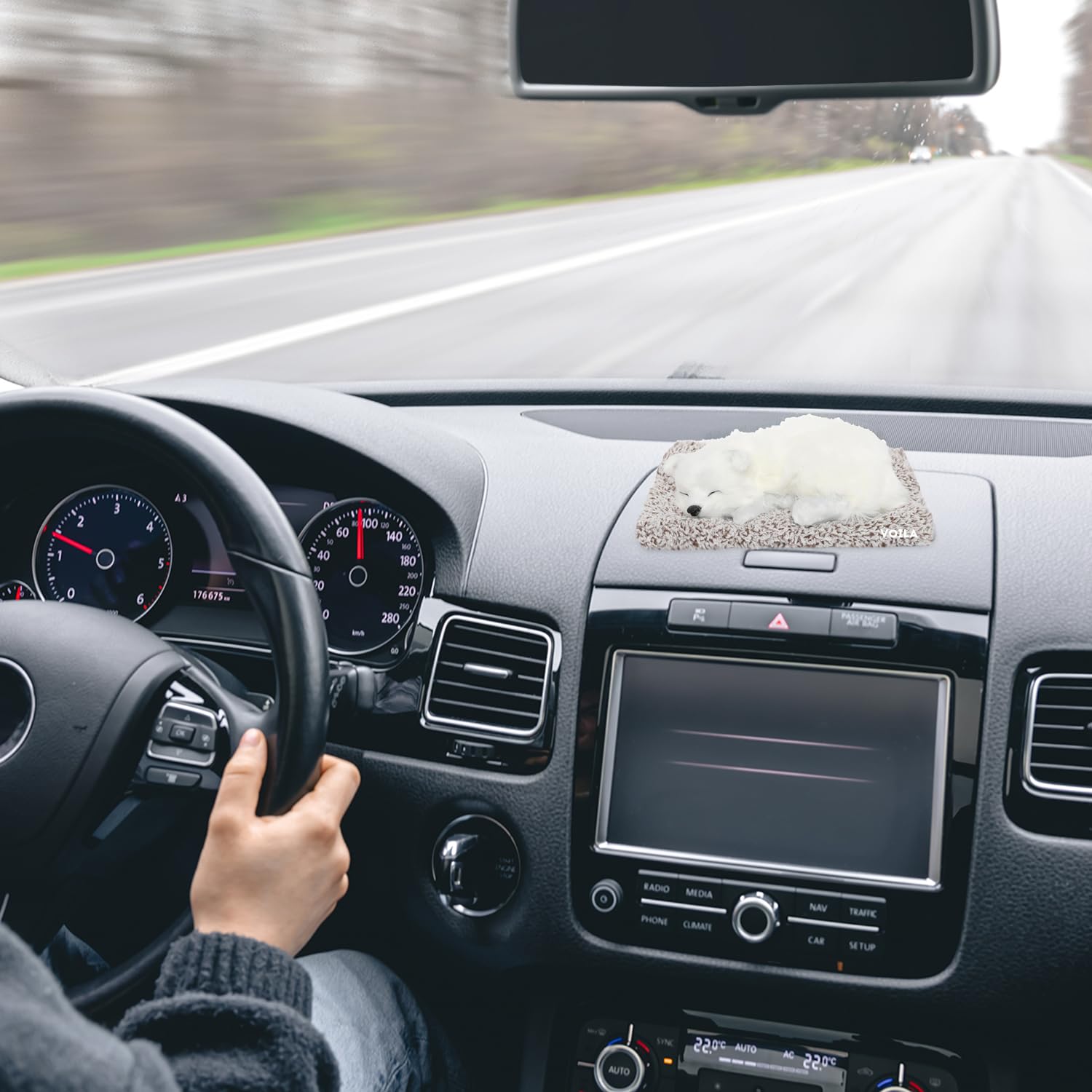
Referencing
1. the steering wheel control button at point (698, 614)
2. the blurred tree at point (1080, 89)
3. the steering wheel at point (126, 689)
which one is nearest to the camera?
the steering wheel at point (126, 689)

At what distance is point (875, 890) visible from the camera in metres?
2.16

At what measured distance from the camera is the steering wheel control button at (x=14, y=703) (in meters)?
1.93

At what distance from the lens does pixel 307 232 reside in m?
8.09

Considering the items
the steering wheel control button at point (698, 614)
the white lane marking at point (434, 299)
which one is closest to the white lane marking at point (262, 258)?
the white lane marking at point (434, 299)

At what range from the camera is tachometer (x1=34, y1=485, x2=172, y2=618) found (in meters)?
2.54

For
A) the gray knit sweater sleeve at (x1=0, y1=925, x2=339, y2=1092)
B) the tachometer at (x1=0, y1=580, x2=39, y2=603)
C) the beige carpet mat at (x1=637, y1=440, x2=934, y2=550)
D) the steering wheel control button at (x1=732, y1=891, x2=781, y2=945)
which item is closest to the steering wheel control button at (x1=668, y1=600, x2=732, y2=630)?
the beige carpet mat at (x1=637, y1=440, x2=934, y2=550)

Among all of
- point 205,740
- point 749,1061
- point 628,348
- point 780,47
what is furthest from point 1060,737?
point 628,348

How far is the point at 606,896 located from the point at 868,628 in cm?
67

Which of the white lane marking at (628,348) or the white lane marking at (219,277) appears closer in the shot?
the white lane marking at (628,348)

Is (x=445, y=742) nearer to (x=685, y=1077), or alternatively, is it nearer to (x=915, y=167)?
(x=685, y=1077)

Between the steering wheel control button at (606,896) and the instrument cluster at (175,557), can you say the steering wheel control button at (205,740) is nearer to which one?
the instrument cluster at (175,557)

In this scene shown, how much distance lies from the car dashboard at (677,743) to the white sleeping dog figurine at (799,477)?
104 mm

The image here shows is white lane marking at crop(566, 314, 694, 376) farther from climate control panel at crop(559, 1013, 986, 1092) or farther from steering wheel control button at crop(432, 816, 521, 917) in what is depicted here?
climate control panel at crop(559, 1013, 986, 1092)

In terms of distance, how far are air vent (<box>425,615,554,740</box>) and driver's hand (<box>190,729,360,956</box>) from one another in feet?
2.19
